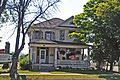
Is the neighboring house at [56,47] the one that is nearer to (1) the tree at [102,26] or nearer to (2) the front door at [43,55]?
(2) the front door at [43,55]

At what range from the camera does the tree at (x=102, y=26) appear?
38125mm

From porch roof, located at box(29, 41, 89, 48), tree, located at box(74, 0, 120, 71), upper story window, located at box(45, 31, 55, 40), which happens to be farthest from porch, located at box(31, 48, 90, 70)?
tree, located at box(74, 0, 120, 71)

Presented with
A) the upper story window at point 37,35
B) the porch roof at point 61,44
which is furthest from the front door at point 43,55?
the porch roof at point 61,44

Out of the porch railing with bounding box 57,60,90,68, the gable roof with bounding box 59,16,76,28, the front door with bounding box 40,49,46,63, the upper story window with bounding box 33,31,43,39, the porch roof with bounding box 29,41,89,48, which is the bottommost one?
the porch railing with bounding box 57,60,90,68

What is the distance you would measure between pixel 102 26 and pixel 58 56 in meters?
11.5

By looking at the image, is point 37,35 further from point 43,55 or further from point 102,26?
point 102,26

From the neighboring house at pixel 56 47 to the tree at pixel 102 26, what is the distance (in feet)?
10.00

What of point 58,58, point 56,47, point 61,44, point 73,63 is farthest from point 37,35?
point 73,63

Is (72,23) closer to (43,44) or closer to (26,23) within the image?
(43,44)

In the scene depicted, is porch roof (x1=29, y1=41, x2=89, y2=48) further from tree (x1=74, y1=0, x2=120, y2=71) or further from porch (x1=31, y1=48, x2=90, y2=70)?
tree (x1=74, y1=0, x2=120, y2=71)

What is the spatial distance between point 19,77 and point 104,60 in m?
21.7

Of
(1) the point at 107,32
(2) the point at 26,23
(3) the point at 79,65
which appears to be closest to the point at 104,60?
(3) the point at 79,65

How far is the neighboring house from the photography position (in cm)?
4788

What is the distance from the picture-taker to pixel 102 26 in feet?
136
